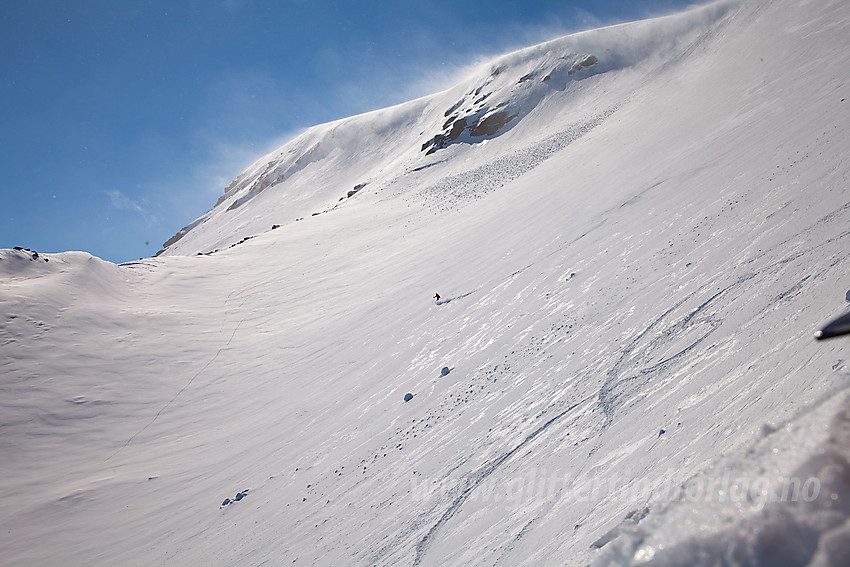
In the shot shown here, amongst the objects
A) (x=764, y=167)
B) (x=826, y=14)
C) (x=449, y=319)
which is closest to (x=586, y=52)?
(x=826, y=14)

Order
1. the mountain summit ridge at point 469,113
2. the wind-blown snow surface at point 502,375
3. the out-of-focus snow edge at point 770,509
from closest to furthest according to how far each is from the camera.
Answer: the out-of-focus snow edge at point 770,509
the wind-blown snow surface at point 502,375
the mountain summit ridge at point 469,113

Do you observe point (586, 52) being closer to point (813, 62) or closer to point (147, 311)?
point (813, 62)

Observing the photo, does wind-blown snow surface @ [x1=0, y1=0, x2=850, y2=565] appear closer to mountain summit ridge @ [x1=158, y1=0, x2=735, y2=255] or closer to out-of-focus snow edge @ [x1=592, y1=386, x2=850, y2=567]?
out-of-focus snow edge @ [x1=592, y1=386, x2=850, y2=567]

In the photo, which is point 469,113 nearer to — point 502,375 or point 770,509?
point 502,375

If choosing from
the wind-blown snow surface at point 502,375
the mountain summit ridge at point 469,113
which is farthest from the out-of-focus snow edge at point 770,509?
the mountain summit ridge at point 469,113

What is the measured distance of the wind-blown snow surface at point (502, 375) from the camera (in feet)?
12.5

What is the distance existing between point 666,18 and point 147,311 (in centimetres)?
4735

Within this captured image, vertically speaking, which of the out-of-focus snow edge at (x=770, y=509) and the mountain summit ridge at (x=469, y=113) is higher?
the mountain summit ridge at (x=469, y=113)

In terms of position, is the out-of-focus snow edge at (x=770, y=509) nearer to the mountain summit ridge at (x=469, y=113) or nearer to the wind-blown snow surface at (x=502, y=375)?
the wind-blown snow surface at (x=502, y=375)

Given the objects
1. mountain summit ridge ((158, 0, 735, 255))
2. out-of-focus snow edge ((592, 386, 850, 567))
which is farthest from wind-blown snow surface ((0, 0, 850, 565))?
mountain summit ridge ((158, 0, 735, 255))

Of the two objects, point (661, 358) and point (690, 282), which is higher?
point (690, 282)

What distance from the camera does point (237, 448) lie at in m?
8.30

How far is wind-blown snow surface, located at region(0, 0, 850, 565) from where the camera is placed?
380 cm

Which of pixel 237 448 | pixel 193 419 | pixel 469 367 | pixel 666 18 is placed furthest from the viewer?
pixel 666 18
